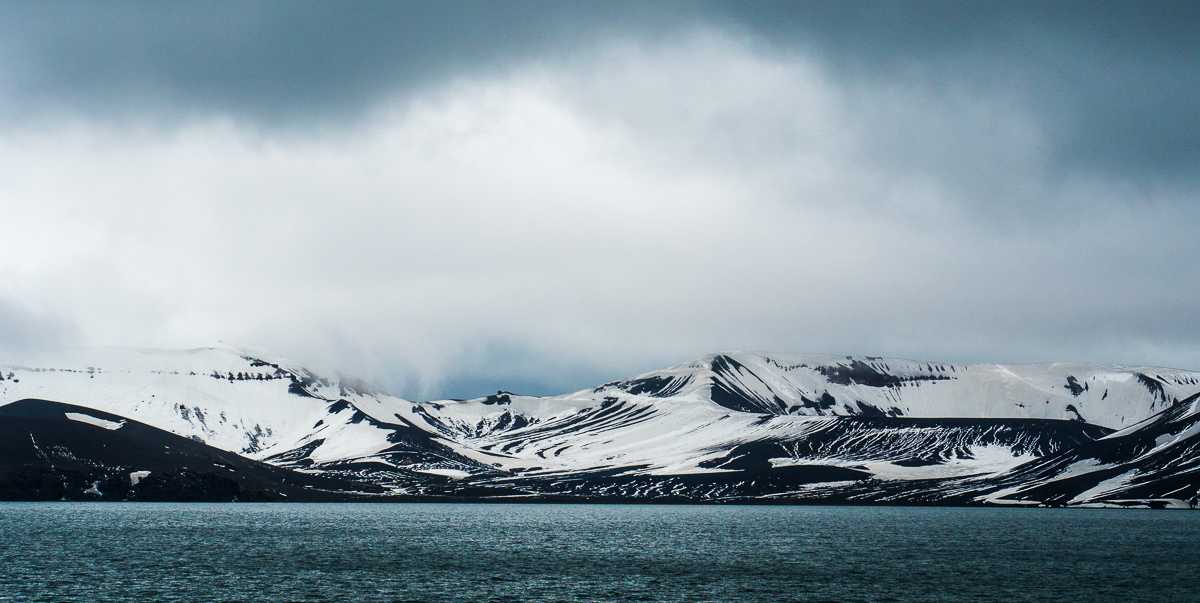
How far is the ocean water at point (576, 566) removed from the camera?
98.7 m

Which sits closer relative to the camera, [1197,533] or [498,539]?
[498,539]

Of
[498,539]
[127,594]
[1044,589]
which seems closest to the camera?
[127,594]

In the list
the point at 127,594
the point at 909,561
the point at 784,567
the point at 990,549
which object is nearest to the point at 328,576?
the point at 127,594

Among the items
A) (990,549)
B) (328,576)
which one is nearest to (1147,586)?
(990,549)

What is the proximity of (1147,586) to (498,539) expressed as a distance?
98.5m

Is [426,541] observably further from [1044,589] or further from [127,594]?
[1044,589]

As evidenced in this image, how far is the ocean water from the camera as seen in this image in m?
98.7

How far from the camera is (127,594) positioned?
307ft

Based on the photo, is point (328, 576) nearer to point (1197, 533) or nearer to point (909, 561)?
point (909, 561)

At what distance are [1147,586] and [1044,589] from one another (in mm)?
10507

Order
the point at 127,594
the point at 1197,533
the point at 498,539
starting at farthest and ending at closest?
1. the point at 1197,533
2. the point at 498,539
3. the point at 127,594

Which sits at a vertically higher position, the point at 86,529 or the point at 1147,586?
the point at 86,529

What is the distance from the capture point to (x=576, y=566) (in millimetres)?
124438

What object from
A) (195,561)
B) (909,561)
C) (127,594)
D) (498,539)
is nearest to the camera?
(127,594)
